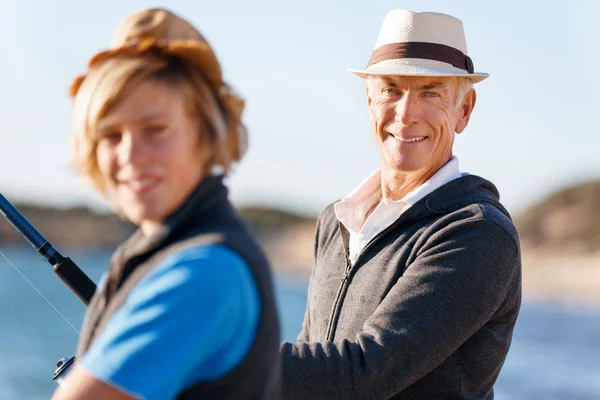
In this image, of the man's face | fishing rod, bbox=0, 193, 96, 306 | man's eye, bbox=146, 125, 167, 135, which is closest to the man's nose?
the man's face

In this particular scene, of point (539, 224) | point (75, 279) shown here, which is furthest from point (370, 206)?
point (539, 224)

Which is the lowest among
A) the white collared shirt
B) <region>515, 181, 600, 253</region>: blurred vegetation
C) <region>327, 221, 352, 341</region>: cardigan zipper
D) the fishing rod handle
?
<region>515, 181, 600, 253</region>: blurred vegetation

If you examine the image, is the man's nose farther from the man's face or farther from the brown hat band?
the brown hat band

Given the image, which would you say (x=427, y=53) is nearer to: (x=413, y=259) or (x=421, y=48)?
(x=421, y=48)

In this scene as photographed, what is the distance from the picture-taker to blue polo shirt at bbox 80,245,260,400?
3.57 ft

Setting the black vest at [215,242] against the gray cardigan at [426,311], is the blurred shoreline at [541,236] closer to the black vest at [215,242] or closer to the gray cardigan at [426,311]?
the gray cardigan at [426,311]

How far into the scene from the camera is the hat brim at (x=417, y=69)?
2.32m

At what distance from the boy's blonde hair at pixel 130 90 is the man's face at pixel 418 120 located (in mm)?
1144

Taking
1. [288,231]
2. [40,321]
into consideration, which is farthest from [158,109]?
[288,231]

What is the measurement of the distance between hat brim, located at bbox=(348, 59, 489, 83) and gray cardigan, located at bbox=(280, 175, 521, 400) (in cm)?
26

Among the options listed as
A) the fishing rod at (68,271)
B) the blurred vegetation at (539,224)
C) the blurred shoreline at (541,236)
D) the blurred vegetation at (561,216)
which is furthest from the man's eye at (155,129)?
the blurred vegetation at (561,216)

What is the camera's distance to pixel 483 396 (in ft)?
6.94

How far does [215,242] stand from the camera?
3.69 feet

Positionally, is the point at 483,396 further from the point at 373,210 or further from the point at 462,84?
the point at 462,84
